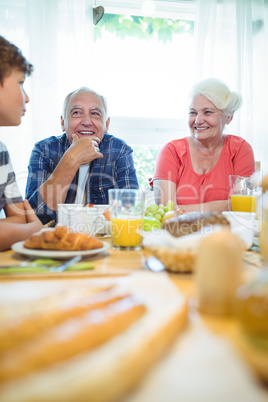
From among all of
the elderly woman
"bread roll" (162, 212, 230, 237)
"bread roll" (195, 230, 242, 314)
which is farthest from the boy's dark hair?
the elderly woman

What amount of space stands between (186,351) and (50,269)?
39 centimetres

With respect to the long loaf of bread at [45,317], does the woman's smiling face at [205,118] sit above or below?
above

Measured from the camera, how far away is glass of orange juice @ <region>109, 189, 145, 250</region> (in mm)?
1019

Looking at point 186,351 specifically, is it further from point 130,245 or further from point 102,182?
point 102,182

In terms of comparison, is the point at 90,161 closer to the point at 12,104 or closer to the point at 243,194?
the point at 12,104

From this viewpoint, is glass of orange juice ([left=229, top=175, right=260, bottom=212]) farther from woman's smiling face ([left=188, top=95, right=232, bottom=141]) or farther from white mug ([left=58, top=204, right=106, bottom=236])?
woman's smiling face ([left=188, top=95, right=232, bottom=141])

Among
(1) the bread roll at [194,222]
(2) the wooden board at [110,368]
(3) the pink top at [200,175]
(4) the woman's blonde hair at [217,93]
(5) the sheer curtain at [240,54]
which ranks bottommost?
(2) the wooden board at [110,368]

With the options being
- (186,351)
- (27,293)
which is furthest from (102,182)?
(186,351)

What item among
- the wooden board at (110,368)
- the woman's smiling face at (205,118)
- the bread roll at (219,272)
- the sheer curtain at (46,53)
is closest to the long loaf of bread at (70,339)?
the wooden board at (110,368)

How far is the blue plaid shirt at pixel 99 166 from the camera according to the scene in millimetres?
2090

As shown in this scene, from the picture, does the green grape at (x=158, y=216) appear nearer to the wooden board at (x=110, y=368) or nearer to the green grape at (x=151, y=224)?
the green grape at (x=151, y=224)

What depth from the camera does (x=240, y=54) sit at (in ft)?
9.78

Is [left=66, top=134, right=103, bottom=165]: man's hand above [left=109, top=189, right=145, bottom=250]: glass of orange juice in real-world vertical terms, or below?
above

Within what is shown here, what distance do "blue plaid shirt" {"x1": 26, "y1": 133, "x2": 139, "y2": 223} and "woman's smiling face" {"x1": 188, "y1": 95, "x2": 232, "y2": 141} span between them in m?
0.56
